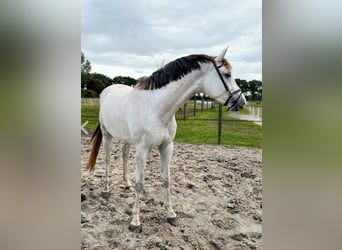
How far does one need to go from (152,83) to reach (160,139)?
263mm

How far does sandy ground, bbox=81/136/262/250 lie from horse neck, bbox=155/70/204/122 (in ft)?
0.54

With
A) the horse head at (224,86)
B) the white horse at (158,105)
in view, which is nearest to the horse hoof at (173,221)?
the white horse at (158,105)

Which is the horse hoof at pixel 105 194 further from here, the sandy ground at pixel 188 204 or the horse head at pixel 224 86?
the horse head at pixel 224 86

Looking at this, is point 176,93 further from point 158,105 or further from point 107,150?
point 107,150

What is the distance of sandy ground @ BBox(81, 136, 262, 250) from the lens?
4.04 ft

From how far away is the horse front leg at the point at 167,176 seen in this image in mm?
1283

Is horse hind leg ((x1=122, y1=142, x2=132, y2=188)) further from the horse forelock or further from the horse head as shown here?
the horse forelock

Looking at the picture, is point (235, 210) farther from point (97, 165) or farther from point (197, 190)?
point (97, 165)

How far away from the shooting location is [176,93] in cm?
127

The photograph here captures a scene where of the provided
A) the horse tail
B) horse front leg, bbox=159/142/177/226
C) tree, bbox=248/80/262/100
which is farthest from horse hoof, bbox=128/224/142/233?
tree, bbox=248/80/262/100

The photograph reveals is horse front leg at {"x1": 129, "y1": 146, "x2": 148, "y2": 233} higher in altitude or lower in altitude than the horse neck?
lower
